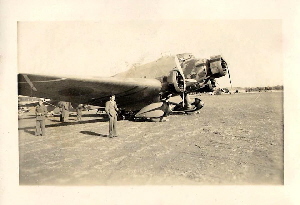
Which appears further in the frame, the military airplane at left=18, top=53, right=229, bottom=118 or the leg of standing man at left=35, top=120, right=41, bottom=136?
the military airplane at left=18, top=53, right=229, bottom=118

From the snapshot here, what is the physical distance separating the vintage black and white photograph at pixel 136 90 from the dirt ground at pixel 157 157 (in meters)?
0.02

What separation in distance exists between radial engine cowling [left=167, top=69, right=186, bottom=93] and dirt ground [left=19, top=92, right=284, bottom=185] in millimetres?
1371

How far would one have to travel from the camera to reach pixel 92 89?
5.52m

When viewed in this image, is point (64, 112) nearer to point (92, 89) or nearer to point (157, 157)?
point (92, 89)

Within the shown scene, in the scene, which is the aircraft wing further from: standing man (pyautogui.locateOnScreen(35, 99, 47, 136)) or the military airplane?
standing man (pyautogui.locateOnScreen(35, 99, 47, 136))

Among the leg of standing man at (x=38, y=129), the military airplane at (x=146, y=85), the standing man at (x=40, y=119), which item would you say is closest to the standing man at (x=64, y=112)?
the military airplane at (x=146, y=85)

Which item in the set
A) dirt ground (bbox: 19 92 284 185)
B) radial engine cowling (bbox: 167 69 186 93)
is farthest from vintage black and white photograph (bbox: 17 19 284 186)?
radial engine cowling (bbox: 167 69 186 93)

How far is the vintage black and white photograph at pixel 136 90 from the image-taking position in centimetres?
391

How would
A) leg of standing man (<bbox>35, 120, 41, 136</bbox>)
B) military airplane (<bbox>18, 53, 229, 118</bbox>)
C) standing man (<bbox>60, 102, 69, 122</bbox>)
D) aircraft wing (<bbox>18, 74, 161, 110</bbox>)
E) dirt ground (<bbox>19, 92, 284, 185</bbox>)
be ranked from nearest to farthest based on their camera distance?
dirt ground (<bbox>19, 92, 284, 185</bbox>) → aircraft wing (<bbox>18, 74, 161, 110</bbox>) → leg of standing man (<bbox>35, 120, 41, 136</bbox>) → military airplane (<bbox>18, 53, 229, 118</bbox>) → standing man (<bbox>60, 102, 69, 122</bbox>)

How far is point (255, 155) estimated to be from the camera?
13.6 feet

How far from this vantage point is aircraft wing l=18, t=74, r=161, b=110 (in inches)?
181

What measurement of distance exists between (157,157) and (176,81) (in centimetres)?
247

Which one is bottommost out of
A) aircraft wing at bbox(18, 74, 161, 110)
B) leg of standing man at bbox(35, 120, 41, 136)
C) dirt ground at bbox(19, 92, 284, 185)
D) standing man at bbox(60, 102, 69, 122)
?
dirt ground at bbox(19, 92, 284, 185)
